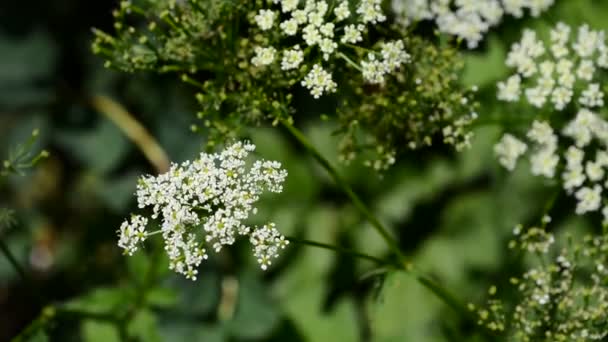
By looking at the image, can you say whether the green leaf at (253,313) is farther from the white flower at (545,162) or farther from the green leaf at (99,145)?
the white flower at (545,162)

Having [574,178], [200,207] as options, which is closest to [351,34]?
[200,207]

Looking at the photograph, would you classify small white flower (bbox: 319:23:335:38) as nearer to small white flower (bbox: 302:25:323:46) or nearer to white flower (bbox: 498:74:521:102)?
small white flower (bbox: 302:25:323:46)

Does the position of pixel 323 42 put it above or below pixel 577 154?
above

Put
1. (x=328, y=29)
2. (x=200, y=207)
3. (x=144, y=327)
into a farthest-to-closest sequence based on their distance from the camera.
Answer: (x=144, y=327) → (x=328, y=29) → (x=200, y=207)

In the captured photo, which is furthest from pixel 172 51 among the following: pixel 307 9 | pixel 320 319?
pixel 320 319

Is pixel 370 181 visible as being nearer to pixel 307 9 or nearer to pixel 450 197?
pixel 450 197

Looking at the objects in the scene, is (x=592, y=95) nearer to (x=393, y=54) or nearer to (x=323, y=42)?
(x=393, y=54)
